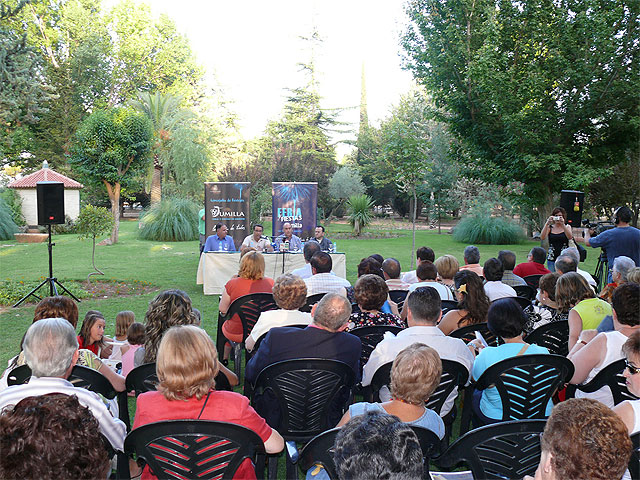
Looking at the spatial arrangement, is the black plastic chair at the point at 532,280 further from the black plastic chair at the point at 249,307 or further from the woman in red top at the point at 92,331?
the woman in red top at the point at 92,331

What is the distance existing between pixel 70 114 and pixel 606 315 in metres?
36.2

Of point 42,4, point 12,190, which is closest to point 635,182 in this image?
point 12,190

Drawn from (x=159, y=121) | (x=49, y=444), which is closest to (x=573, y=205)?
(x=49, y=444)

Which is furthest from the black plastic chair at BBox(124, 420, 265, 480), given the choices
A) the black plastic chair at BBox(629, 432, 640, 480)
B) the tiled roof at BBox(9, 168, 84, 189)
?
the tiled roof at BBox(9, 168, 84, 189)

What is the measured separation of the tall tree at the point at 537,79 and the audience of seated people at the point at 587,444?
12.6 m

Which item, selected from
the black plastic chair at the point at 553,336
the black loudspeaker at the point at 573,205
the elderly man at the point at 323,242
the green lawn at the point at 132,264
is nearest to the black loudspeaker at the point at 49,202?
the green lawn at the point at 132,264

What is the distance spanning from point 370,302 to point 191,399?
1.86 meters

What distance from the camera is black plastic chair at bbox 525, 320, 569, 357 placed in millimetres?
3809

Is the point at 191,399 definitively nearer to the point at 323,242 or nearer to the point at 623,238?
the point at 623,238

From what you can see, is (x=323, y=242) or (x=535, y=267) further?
(x=323, y=242)

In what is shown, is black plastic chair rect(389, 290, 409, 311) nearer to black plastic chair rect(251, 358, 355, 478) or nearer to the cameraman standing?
black plastic chair rect(251, 358, 355, 478)

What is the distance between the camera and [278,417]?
9.90 feet

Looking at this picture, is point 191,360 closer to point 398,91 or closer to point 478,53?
point 478,53

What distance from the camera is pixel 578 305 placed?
3.63 m
